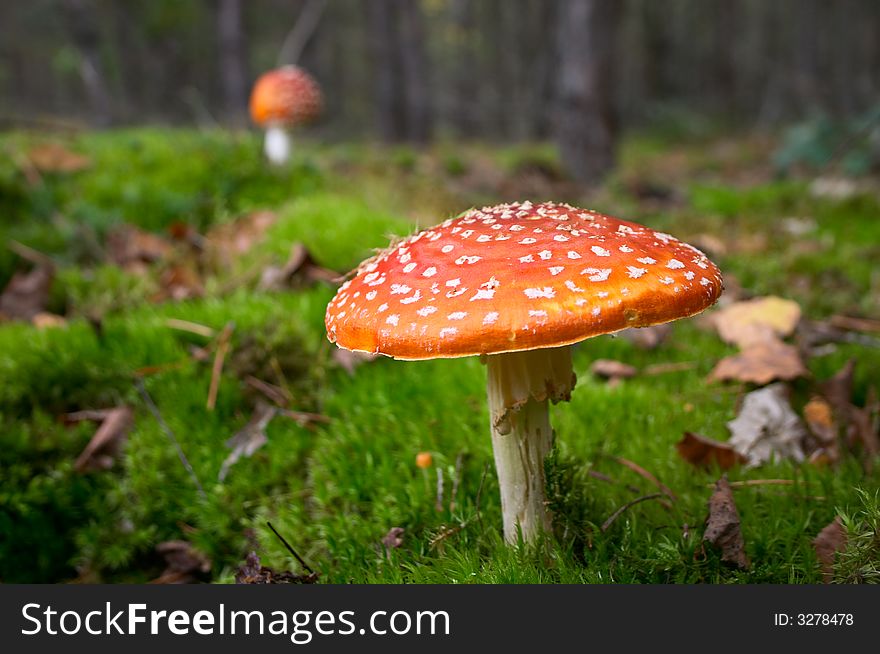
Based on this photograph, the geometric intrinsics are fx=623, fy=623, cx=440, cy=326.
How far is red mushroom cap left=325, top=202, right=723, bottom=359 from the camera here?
153 cm

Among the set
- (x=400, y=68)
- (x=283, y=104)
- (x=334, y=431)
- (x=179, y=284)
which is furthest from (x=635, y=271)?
(x=400, y=68)

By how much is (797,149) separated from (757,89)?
3035cm

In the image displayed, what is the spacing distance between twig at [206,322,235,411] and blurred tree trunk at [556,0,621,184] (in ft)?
22.4

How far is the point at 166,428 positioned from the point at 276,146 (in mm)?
4988

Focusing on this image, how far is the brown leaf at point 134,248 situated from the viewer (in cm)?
500

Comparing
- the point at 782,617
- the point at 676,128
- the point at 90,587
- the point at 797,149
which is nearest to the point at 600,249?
the point at 782,617

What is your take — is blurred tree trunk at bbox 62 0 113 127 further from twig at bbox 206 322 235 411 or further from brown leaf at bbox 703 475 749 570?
brown leaf at bbox 703 475 749 570

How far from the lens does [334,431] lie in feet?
9.70

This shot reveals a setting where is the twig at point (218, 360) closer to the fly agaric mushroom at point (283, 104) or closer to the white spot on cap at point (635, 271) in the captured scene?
the white spot on cap at point (635, 271)

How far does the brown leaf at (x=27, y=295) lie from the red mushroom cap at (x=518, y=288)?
11.1 ft

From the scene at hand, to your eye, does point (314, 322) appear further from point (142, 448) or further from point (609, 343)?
point (609, 343)

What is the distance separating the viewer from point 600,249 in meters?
1.71

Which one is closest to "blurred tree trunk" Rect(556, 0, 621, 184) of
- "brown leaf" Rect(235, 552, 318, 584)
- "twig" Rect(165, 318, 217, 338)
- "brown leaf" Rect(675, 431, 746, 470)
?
"twig" Rect(165, 318, 217, 338)

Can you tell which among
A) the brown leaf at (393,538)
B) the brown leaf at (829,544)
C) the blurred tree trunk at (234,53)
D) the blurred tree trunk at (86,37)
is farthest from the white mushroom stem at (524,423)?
the blurred tree trunk at (86,37)
